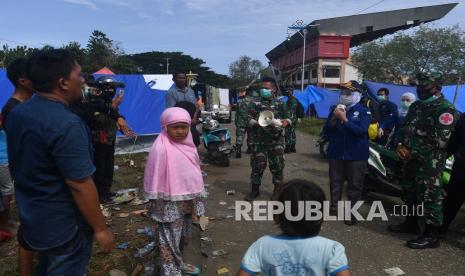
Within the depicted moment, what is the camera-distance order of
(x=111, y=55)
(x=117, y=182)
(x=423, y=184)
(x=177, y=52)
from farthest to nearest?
(x=177, y=52), (x=111, y=55), (x=117, y=182), (x=423, y=184)

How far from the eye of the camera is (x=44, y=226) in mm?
2031

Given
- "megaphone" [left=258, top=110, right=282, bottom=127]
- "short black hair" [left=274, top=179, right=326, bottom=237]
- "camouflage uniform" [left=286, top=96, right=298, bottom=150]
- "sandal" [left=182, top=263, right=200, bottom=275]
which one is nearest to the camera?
"short black hair" [left=274, top=179, right=326, bottom=237]

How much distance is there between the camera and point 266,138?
5.88m

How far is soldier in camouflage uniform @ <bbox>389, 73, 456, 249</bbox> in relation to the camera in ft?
13.6

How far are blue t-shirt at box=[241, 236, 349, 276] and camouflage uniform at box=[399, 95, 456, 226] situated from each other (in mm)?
2866

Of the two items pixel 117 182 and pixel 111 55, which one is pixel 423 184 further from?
pixel 111 55

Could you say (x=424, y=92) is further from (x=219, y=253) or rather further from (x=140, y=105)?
(x=140, y=105)

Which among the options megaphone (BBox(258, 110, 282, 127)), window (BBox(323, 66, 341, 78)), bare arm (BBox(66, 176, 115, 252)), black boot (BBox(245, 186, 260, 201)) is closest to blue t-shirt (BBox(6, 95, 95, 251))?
bare arm (BBox(66, 176, 115, 252))

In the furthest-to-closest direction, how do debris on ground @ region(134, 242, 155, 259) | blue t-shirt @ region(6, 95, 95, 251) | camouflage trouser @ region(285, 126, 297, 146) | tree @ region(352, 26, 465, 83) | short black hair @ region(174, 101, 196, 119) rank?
tree @ region(352, 26, 465, 83) → camouflage trouser @ region(285, 126, 297, 146) → short black hair @ region(174, 101, 196, 119) → debris on ground @ region(134, 242, 155, 259) → blue t-shirt @ region(6, 95, 95, 251)

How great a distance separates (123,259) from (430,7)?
58.0m

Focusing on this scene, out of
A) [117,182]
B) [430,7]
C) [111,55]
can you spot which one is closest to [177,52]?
[111,55]

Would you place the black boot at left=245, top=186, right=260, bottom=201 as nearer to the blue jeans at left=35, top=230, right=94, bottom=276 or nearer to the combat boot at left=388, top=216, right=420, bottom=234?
the combat boot at left=388, top=216, right=420, bottom=234

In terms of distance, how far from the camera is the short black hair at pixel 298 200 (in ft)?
5.84

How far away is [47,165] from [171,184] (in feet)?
4.44
